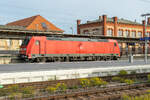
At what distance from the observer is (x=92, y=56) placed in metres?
25.4

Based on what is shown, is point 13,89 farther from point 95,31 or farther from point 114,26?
point 114,26

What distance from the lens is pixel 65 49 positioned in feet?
74.9

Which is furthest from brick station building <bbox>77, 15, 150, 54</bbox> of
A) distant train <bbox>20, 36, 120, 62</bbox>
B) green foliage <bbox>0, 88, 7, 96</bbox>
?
green foliage <bbox>0, 88, 7, 96</bbox>

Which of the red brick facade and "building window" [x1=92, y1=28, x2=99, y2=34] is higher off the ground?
the red brick facade

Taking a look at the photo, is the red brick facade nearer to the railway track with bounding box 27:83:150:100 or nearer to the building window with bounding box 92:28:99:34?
the building window with bounding box 92:28:99:34

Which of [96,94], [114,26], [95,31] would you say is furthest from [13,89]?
[114,26]

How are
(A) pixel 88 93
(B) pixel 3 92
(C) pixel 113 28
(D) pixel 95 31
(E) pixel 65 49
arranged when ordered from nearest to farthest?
(A) pixel 88 93 → (B) pixel 3 92 → (E) pixel 65 49 → (C) pixel 113 28 → (D) pixel 95 31

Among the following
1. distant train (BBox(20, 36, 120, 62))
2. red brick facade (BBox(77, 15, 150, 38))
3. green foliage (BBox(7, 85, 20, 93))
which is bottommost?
green foliage (BBox(7, 85, 20, 93))

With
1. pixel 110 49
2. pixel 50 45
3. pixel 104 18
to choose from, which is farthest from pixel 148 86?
pixel 104 18

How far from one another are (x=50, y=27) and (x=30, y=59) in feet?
84.6

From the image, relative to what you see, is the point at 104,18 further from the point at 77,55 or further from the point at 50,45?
the point at 50,45

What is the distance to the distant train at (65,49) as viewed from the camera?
20.5 m

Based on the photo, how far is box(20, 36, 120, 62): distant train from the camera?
806 inches

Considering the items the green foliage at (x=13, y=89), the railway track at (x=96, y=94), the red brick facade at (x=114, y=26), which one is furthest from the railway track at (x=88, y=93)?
the red brick facade at (x=114, y=26)
